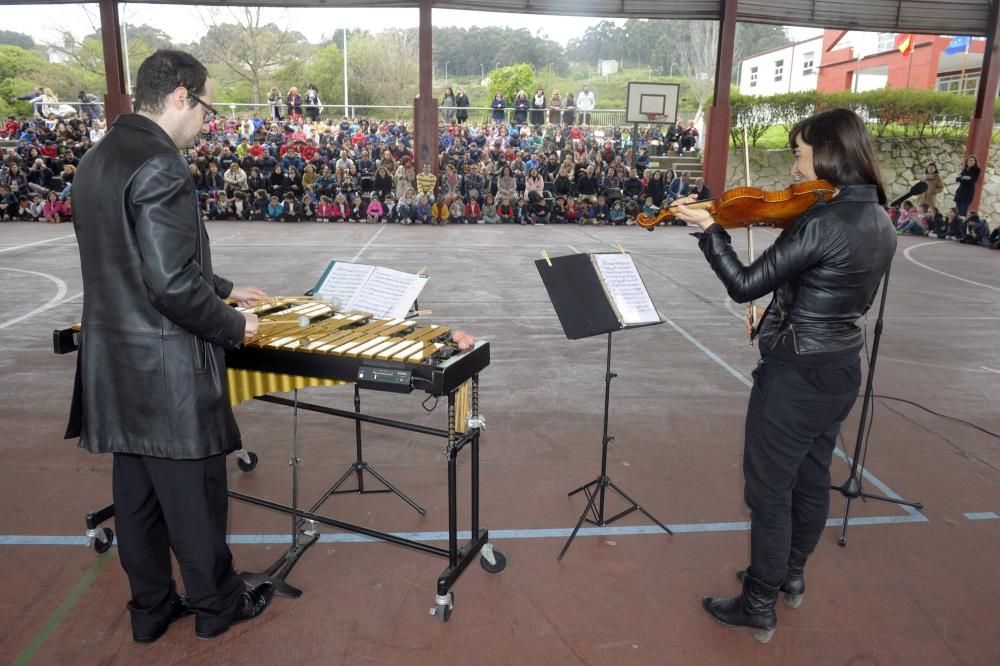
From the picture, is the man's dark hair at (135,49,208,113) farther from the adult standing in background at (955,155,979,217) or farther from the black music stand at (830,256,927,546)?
the adult standing in background at (955,155,979,217)

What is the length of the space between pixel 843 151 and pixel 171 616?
3.37 meters

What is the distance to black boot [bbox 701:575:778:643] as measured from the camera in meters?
3.05

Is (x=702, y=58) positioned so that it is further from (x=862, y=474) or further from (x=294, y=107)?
(x=862, y=474)

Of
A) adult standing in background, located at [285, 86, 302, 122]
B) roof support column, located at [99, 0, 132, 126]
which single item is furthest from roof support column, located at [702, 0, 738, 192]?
roof support column, located at [99, 0, 132, 126]

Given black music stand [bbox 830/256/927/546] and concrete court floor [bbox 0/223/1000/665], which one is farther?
black music stand [bbox 830/256/927/546]

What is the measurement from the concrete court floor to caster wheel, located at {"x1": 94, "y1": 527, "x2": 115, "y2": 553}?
5 centimetres

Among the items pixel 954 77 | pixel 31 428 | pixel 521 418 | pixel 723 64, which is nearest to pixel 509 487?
pixel 521 418

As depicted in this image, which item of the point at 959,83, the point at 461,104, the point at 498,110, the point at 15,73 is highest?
the point at 15,73

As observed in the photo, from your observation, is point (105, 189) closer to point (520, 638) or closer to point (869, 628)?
point (520, 638)

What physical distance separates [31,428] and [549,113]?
81.4 feet

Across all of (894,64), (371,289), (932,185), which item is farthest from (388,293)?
(894,64)

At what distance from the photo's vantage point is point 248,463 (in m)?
4.59

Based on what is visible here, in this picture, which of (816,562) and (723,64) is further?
(723,64)

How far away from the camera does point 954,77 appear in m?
31.6
